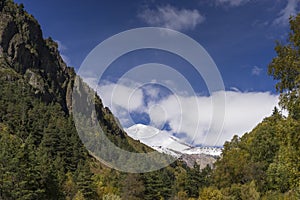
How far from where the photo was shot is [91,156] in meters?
139

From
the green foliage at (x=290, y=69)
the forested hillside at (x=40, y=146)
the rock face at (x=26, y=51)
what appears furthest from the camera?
the rock face at (x=26, y=51)

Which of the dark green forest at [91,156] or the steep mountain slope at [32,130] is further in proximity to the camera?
Result: the steep mountain slope at [32,130]

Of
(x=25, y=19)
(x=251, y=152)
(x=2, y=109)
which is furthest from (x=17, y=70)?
(x=251, y=152)

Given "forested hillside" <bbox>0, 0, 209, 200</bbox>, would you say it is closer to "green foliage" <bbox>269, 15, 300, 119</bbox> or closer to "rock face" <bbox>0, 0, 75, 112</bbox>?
"rock face" <bbox>0, 0, 75, 112</bbox>

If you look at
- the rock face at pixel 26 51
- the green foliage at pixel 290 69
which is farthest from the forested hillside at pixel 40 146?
the green foliage at pixel 290 69

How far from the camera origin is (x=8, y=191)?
4041 cm

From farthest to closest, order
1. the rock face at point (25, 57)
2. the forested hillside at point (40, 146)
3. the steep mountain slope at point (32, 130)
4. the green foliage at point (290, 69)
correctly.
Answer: the rock face at point (25, 57)
the forested hillside at point (40, 146)
the steep mountain slope at point (32, 130)
the green foliage at point (290, 69)

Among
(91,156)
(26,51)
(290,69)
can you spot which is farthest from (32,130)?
(290,69)

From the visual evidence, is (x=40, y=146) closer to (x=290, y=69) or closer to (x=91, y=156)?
(x=91, y=156)

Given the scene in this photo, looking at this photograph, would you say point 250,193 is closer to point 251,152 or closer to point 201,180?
point 251,152

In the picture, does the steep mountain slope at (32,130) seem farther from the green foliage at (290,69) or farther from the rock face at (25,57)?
the green foliage at (290,69)

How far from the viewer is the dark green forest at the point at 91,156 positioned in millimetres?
13789

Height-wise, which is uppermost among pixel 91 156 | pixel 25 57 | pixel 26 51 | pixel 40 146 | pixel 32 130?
pixel 26 51

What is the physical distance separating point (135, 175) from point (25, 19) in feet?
506
